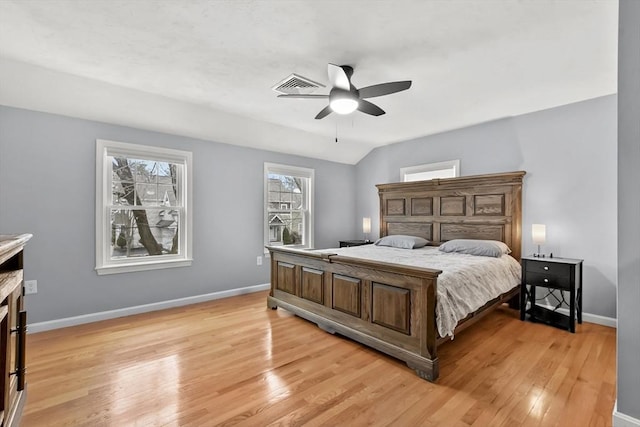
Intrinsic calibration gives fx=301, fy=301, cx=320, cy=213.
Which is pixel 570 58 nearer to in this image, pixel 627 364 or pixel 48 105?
pixel 627 364

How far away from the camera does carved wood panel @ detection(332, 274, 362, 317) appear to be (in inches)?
110

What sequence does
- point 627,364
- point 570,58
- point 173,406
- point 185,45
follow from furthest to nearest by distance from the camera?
point 570,58 < point 185,45 < point 173,406 < point 627,364

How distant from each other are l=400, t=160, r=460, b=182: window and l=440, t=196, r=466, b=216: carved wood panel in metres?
0.39

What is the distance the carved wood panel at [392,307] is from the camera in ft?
7.85

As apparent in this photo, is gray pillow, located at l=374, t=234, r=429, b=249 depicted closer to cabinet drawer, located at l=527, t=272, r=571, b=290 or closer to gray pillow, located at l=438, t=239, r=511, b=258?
gray pillow, located at l=438, t=239, r=511, b=258

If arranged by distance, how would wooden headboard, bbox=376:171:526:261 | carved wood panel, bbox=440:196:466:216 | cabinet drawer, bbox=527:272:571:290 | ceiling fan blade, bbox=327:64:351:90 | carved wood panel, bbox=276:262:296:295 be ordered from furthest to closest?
carved wood panel, bbox=440:196:466:216, wooden headboard, bbox=376:171:526:261, carved wood panel, bbox=276:262:296:295, cabinet drawer, bbox=527:272:571:290, ceiling fan blade, bbox=327:64:351:90

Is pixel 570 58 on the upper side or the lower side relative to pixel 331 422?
upper

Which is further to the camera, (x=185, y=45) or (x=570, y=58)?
(x=570, y=58)

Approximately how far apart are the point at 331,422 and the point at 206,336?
1.73m

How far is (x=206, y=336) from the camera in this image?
3.01 m

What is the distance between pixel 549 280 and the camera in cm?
327

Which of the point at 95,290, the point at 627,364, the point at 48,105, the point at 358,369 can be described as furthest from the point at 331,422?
the point at 48,105

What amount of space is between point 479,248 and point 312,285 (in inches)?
81.8

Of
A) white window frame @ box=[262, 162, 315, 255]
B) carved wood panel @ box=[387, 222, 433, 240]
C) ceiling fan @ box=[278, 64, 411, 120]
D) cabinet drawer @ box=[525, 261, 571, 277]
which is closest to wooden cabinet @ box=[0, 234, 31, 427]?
ceiling fan @ box=[278, 64, 411, 120]
